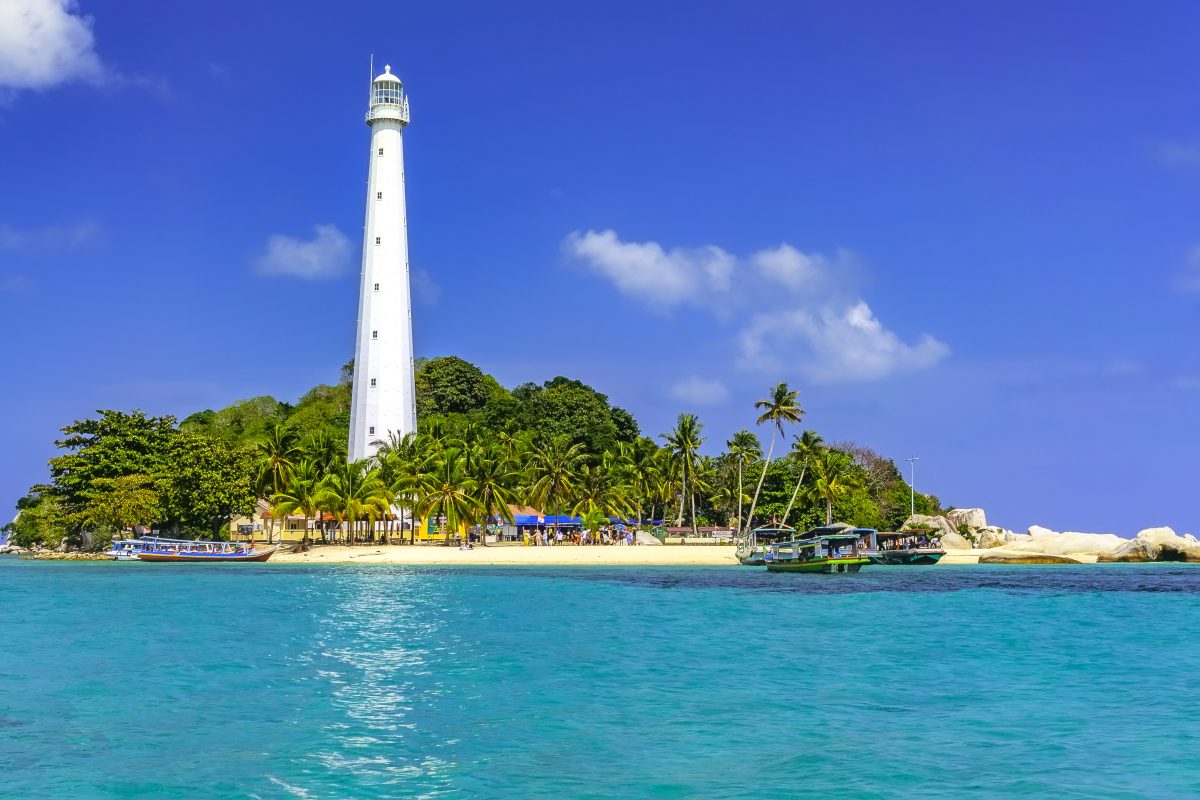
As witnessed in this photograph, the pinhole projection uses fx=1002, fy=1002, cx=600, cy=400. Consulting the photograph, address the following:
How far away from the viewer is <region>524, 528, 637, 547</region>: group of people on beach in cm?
7712

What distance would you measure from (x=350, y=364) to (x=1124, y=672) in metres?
103

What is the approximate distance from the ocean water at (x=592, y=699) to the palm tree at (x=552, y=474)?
137 feet

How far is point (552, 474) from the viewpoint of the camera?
8169cm

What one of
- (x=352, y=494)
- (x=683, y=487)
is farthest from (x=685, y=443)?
(x=352, y=494)

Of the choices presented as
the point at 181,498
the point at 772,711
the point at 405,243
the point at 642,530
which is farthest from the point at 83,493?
the point at 772,711

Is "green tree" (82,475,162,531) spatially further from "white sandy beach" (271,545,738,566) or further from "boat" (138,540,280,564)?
"white sandy beach" (271,545,738,566)

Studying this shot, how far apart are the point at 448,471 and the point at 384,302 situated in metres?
14.1

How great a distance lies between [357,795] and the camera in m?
12.8

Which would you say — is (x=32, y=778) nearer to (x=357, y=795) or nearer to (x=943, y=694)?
(x=357, y=795)

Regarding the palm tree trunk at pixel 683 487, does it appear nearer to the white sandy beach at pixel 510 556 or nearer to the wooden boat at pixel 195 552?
the white sandy beach at pixel 510 556

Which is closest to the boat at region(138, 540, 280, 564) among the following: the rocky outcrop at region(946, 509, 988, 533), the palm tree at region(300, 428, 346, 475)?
the palm tree at region(300, 428, 346, 475)

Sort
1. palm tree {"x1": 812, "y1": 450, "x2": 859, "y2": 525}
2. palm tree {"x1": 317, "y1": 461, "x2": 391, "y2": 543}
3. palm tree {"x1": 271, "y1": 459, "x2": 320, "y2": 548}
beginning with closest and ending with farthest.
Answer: palm tree {"x1": 317, "y1": 461, "x2": 391, "y2": 543} → palm tree {"x1": 271, "y1": 459, "x2": 320, "y2": 548} → palm tree {"x1": 812, "y1": 450, "x2": 859, "y2": 525}

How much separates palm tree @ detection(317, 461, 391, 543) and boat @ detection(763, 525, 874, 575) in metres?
26.1

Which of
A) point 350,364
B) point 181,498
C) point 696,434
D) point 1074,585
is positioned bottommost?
point 1074,585
